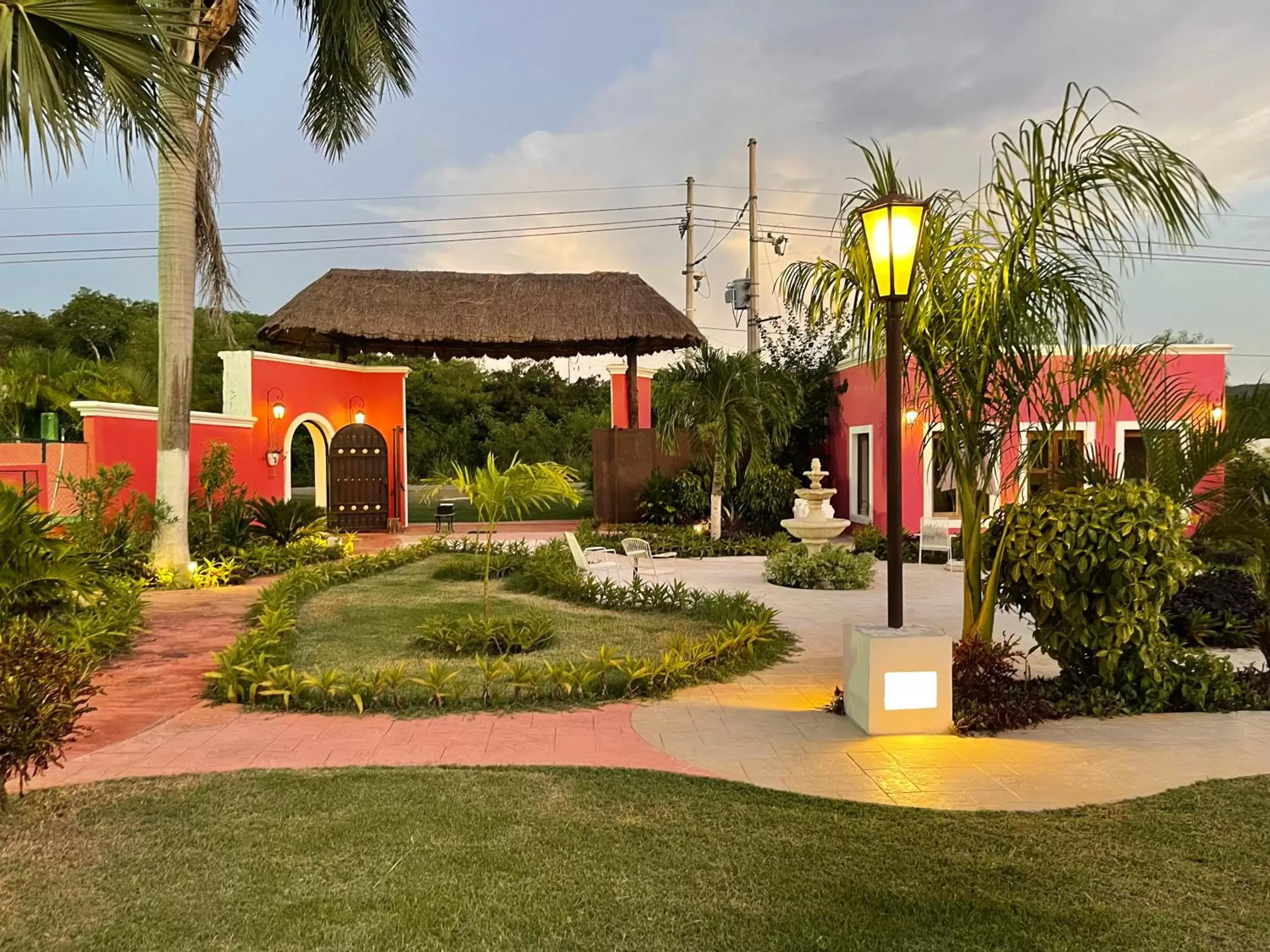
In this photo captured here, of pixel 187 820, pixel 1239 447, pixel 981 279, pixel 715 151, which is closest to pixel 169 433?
pixel 187 820

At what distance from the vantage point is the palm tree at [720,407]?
46.0 feet

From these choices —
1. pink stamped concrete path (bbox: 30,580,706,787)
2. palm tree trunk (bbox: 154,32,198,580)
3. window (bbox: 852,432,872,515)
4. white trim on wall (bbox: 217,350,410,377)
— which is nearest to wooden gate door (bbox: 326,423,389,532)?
white trim on wall (bbox: 217,350,410,377)

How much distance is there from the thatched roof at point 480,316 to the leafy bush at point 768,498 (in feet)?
11.5

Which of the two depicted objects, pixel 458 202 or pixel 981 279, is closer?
pixel 981 279

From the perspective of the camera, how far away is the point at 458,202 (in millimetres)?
25969

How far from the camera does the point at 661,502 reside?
1639 centimetres

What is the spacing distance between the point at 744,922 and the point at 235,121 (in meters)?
11.9

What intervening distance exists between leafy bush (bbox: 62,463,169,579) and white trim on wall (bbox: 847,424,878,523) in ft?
38.8

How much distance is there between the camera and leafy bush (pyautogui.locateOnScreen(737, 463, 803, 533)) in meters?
16.0

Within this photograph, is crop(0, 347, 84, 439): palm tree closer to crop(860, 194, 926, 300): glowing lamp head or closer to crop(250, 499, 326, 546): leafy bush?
crop(250, 499, 326, 546): leafy bush

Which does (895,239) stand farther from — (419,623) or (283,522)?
(283,522)

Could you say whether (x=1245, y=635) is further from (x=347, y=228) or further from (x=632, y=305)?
(x=347, y=228)

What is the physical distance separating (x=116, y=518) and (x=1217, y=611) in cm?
1184

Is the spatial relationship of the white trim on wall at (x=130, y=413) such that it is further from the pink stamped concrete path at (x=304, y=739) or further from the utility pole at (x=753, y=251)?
the utility pole at (x=753, y=251)
